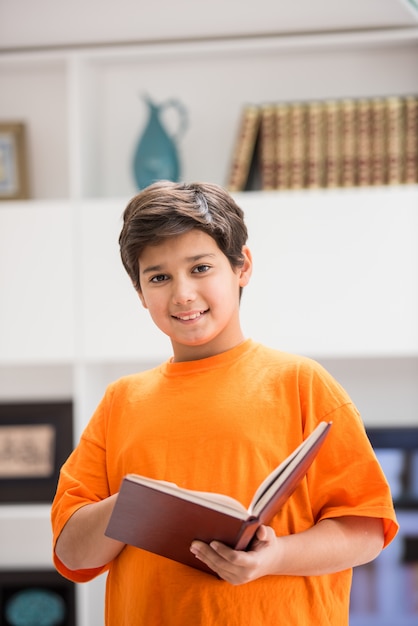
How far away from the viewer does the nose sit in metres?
1.11

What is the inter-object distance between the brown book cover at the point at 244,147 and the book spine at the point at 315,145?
17 centimetres

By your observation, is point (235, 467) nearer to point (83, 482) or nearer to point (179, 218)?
point (83, 482)

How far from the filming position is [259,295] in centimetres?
255

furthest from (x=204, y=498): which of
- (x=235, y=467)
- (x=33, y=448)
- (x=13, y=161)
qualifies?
(x=13, y=161)

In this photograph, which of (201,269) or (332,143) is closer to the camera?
(201,269)

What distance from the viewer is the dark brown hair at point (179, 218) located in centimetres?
113

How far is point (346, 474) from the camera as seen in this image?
3.53 ft

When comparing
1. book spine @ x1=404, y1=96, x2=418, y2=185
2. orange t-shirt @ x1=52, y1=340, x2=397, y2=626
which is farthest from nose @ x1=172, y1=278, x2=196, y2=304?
book spine @ x1=404, y1=96, x2=418, y2=185

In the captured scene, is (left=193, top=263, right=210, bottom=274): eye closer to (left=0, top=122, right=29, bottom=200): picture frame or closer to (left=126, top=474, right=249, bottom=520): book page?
(left=126, top=474, right=249, bottom=520): book page

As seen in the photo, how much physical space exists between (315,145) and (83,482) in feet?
5.55

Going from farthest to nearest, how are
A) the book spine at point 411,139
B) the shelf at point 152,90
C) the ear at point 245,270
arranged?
the shelf at point 152,90
the book spine at point 411,139
the ear at point 245,270

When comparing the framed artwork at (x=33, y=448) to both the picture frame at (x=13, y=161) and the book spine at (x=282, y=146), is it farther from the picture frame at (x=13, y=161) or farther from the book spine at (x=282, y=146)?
the book spine at (x=282, y=146)

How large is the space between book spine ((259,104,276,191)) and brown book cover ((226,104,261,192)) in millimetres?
26

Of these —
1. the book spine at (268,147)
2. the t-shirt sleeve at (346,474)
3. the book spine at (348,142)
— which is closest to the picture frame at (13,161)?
the book spine at (268,147)
